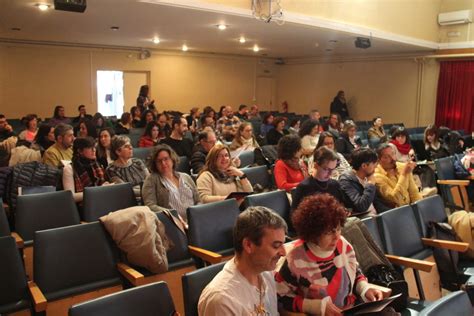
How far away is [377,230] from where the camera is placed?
9.71 ft

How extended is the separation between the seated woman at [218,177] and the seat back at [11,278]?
1542 mm

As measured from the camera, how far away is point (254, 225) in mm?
1804

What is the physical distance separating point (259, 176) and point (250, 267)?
2.79 meters

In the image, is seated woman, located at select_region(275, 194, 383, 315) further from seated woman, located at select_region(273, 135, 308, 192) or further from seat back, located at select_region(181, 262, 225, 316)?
seated woman, located at select_region(273, 135, 308, 192)

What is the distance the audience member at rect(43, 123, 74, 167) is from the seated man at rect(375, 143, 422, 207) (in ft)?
9.96

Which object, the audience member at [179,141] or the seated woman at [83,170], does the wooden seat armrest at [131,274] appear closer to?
the seated woman at [83,170]

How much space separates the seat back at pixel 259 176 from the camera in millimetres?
4484

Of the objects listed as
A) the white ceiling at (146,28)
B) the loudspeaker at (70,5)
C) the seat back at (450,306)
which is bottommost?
the seat back at (450,306)

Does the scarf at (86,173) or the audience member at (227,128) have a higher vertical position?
the audience member at (227,128)

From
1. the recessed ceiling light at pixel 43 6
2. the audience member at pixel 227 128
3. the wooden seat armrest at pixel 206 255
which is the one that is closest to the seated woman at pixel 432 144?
the audience member at pixel 227 128

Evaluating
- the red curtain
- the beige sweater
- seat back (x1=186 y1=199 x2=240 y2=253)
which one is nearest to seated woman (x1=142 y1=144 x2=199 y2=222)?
the beige sweater

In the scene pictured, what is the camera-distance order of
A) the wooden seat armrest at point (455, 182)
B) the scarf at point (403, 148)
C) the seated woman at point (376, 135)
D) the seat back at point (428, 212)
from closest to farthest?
1. the seat back at point (428, 212)
2. the wooden seat armrest at point (455, 182)
3. the scarf at point (403, 148)
4. the seated woman at point (376, 135)

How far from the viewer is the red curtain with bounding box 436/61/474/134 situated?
34.3ft

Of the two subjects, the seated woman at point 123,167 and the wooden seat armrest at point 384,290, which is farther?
the seated woman at point 123,167
